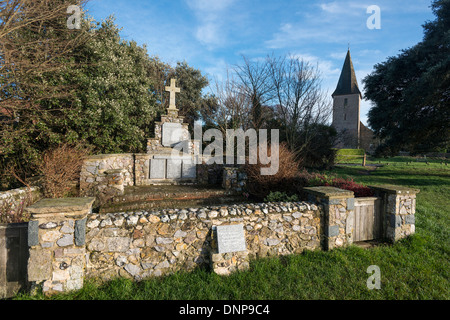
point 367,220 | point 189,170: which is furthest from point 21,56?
point 367,220

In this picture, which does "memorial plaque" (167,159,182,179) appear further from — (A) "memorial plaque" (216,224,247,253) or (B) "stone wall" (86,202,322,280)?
(A) "memorial plaque" (216,224,247,253)

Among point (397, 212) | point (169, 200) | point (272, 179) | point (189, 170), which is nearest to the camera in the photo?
point (397, 212)

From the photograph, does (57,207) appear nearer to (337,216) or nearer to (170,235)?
(170,235)

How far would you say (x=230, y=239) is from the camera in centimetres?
358

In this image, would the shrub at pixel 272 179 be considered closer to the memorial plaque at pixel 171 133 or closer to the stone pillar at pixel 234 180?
the stone pillar at pixel 234 180

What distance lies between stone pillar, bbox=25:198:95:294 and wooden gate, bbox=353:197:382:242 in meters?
5.47

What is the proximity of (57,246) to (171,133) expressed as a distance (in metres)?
8.13

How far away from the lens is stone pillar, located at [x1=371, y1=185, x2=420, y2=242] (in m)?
4.85

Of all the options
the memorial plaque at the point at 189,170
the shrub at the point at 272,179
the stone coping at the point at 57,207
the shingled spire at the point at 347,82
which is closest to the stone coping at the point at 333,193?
the shrub at the point at 272,179

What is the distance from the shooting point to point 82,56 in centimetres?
1008

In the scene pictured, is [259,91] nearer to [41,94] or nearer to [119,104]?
[119,104]

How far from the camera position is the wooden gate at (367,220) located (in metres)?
4.85
